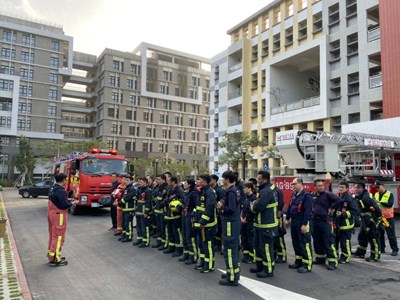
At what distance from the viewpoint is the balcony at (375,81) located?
25084mm

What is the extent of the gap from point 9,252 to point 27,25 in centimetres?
6858

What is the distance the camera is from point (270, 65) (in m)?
35.8

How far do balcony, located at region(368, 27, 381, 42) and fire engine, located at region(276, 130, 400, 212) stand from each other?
12499 mm

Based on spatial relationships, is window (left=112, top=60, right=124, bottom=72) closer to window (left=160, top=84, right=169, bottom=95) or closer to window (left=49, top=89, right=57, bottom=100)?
window (left=160, top=84, right=169, bottom=95)

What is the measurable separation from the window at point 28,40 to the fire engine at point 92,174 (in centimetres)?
5710

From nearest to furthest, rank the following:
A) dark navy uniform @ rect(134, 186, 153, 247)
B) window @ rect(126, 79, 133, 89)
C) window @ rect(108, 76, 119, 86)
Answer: dark navy uniform @ rect(134, 186, 153, 247)
window @ rect(108, 76, 119, 86)
window @ rect(126, 79, 133, 89)

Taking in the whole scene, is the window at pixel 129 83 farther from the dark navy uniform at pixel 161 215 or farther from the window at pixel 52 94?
the dark navy uniform at pixel 161 215

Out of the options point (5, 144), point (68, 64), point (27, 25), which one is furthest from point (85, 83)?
point (5, 144)

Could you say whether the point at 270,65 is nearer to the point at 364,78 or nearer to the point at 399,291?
the point at 364,78

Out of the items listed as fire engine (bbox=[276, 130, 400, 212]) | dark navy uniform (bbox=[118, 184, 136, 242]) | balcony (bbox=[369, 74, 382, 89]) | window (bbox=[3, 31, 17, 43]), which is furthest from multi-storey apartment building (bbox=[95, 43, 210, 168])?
dark navy uniform (bbox=[118, 184, 136, 242])

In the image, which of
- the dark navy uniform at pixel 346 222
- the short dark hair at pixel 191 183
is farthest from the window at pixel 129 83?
the dark navy uniform at pixel 346 222

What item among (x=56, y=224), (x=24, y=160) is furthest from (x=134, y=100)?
(x=56, y=224)

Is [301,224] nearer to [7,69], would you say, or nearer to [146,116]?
[7,69]

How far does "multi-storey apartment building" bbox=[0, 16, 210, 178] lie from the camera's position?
2416 inches
